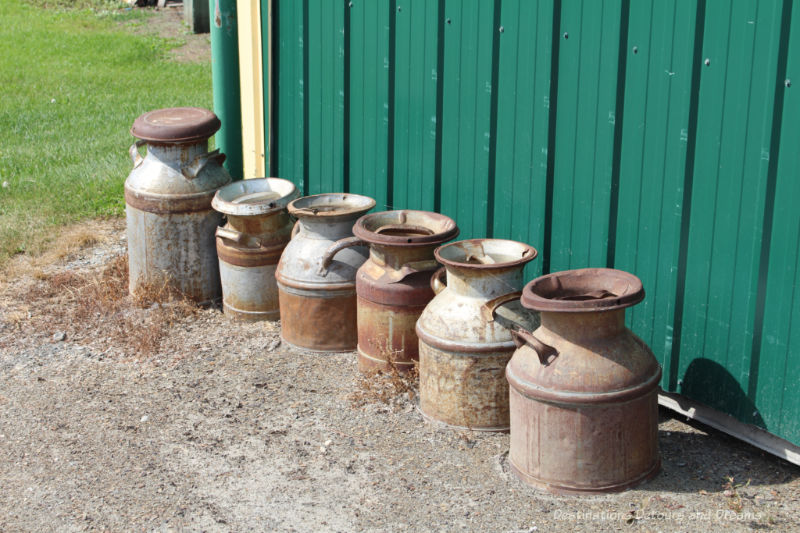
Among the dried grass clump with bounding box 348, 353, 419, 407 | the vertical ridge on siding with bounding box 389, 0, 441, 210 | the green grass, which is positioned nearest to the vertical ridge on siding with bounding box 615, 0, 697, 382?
the dried grass clump with bounding box 348, 353, 419, 407

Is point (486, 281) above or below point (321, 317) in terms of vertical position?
above

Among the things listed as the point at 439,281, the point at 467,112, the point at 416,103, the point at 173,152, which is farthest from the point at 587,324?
the point at 173,152

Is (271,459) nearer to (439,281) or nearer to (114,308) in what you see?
(439,281)

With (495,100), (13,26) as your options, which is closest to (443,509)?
(495,100)

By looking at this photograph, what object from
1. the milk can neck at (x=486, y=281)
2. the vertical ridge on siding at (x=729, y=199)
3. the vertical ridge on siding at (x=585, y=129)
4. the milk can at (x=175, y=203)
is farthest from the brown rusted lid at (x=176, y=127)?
the vertical ridge on siding at (x=729, y=199)

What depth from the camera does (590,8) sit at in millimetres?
5133

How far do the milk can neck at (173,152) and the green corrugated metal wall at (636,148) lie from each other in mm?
1307

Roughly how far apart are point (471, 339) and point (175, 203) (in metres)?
2.83

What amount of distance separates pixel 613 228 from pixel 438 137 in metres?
1.48

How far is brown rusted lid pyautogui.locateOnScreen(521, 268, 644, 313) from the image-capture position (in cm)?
446

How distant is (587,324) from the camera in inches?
175

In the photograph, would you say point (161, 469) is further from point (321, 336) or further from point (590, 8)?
point (590, 8)

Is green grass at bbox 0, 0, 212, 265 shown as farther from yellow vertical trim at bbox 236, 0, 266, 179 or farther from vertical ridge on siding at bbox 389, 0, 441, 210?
vertical ridge on siding at bbox 389, 0, 441, 210

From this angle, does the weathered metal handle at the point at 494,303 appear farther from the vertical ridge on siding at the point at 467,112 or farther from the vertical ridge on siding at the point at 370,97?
the vertical ridge on siding at the point at 370,97
